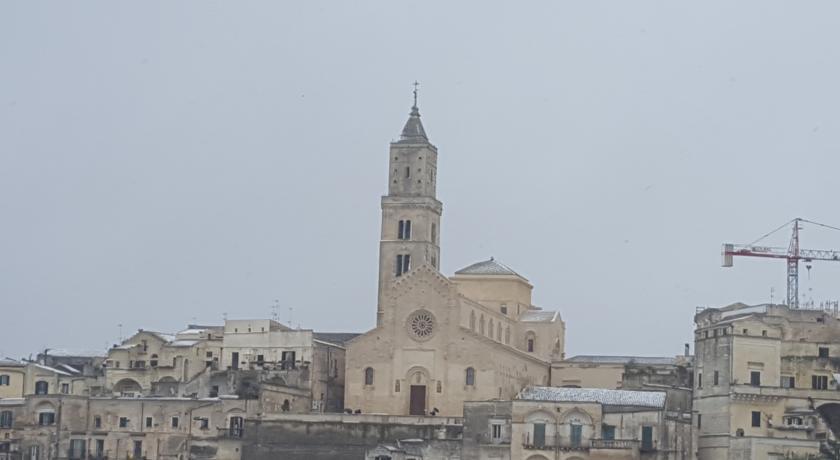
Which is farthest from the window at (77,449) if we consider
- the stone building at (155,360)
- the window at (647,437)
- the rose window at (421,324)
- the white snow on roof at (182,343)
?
the window at (647,437)

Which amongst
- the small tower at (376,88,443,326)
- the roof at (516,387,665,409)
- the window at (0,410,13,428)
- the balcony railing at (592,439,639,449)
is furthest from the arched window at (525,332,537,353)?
the window at (0,410,13,428)

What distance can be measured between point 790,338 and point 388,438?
2062cm

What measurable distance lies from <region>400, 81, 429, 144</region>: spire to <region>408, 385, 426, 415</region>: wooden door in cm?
1543

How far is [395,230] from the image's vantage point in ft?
339

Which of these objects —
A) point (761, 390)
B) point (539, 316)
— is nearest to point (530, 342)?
point (539, 316)

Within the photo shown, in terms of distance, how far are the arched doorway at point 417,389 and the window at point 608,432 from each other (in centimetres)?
1187

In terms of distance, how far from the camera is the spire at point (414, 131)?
103750mm

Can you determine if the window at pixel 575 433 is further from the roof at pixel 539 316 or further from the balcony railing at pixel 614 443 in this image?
the roof at pixel 539 316

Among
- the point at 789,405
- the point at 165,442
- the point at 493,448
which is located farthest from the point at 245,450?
the point at 789,405

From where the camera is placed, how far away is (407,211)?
10294 centimetres

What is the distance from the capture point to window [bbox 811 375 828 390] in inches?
3538

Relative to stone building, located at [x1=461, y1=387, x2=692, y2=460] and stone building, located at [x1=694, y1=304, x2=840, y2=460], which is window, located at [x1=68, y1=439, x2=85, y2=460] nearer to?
stone building, located at [x1=461, y1=387, x2=692, y2=460]

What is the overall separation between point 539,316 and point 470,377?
1439 cm

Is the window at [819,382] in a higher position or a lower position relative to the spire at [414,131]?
lower
